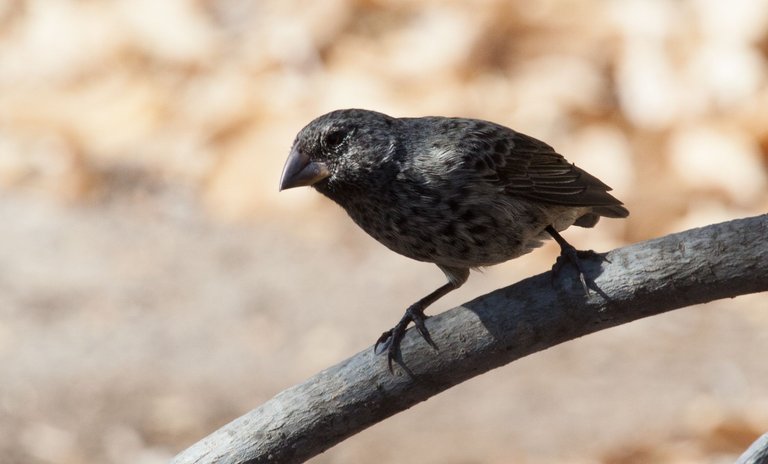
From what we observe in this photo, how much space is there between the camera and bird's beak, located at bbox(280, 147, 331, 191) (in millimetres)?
4074

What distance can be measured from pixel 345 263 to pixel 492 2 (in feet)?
9.09

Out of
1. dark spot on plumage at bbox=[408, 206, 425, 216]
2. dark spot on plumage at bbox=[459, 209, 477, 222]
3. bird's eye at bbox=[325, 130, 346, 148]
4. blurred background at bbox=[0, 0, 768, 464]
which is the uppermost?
blurred background at bbox=[0, 0, 768, 464]

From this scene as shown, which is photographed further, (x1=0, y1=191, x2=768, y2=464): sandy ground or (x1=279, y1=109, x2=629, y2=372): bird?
(x1=0, y1=191, x2=768, y2=464): sandy ground

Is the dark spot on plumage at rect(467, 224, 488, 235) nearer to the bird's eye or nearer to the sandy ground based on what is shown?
the bird's eye

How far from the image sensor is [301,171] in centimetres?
409

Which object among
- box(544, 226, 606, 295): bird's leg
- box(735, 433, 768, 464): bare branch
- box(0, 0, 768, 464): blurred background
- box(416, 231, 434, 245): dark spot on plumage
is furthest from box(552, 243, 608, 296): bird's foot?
box(0, 0, 768, 464): blurred background

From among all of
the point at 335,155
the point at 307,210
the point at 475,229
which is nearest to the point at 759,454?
the point at 475,229

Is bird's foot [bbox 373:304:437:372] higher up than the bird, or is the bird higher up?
the bird

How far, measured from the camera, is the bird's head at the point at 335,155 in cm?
410

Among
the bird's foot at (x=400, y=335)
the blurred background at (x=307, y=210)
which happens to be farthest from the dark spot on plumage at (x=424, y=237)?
the blurred background at (x=307, y=210)

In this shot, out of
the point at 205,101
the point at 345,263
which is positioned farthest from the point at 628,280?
the point at 205,101

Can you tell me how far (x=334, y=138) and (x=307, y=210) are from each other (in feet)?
19.5

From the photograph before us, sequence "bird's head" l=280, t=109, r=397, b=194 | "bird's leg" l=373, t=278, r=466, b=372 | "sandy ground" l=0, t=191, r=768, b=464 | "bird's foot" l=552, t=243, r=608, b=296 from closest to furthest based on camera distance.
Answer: "bird's foot" l=552, t=243, r=608, b=296 < "bird's leg" l=373, t=278, r=466, b=372 < "bird's head" l=280, t=109, r=397, b=194 < "sandy ground" l=0, t=191, r=768, b=464

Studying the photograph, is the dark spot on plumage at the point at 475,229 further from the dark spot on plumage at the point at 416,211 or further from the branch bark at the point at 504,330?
the branch bark at the point at 504,330
